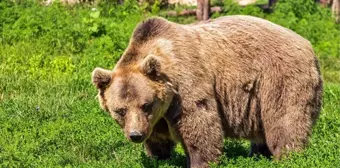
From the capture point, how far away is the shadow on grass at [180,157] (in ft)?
22.8

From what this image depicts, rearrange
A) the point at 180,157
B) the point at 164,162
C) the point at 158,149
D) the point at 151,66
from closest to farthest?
the point at 151,66, the point at 164,162, the point at 158,149, the point at 180,157

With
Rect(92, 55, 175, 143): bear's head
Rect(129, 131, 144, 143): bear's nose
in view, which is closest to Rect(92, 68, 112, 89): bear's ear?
Rect(92, 55, 175, 143): bear's head

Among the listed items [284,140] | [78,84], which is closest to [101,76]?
[284,140]

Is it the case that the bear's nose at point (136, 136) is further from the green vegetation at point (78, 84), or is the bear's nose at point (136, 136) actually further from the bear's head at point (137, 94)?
the green vegetation at point (78, 84)

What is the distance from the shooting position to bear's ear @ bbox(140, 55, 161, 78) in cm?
639

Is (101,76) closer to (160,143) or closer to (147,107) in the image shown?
(147,107)

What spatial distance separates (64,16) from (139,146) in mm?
6083

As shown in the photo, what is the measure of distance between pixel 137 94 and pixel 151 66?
26 centimetres

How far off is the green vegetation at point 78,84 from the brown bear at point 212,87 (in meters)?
0.27

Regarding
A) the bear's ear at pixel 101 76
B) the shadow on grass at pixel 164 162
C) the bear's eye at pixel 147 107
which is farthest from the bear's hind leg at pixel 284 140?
the bear's ear at pixel 101 76

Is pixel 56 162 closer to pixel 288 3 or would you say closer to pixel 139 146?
pixel 139 146

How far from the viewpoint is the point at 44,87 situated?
1038cm

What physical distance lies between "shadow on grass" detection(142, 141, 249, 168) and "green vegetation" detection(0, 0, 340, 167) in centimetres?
1

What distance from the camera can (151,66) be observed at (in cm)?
641
